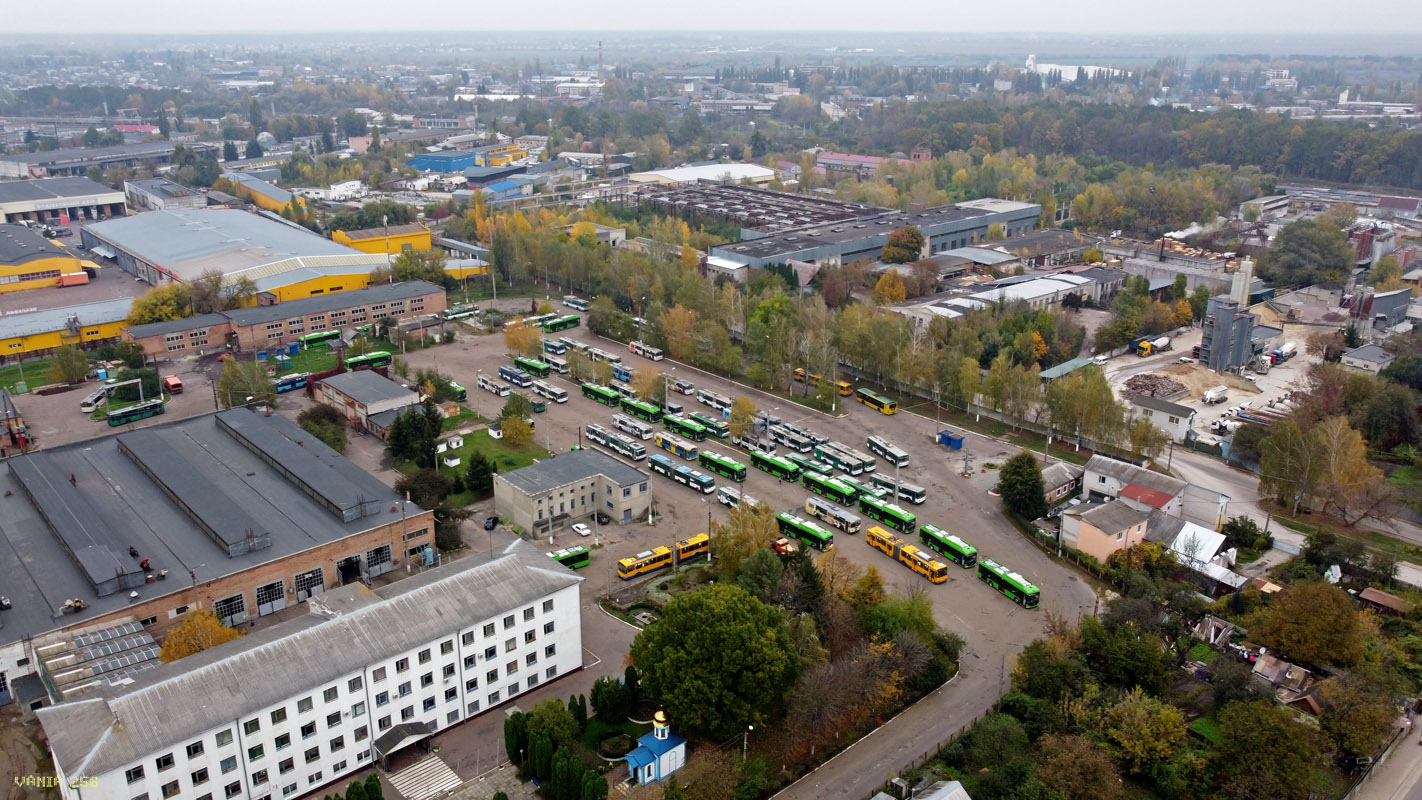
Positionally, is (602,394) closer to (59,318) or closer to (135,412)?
(135,412)

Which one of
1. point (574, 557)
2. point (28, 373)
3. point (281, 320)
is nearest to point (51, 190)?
point (28, 373)

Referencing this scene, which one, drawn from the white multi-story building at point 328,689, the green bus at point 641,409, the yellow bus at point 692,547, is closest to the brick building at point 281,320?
the green bus at point 641,409

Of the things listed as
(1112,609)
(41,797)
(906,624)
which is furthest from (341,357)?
(1112,609)

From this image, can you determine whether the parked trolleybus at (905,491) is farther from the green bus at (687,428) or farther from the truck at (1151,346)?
the truck at (1151,346)

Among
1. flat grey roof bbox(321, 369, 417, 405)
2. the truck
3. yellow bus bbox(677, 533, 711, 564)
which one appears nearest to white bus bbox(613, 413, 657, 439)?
flat grey roof bbox(321, 369, 417, 405)

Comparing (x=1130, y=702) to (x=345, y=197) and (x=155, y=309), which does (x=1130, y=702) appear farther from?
(x=345, y=197)

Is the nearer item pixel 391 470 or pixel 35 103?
pixel 391 470

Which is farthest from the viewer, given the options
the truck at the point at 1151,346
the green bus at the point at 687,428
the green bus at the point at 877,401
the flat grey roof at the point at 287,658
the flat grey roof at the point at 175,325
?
the truck at the point at 1151,346
